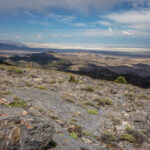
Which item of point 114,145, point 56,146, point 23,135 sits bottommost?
point 114,145

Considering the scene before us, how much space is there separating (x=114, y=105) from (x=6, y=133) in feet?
47.1

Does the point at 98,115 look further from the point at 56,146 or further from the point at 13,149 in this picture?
the point at 13,149

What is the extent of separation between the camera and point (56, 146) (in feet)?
28.2

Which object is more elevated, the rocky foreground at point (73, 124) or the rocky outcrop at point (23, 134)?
the rocky outcrop at point (23, 134)

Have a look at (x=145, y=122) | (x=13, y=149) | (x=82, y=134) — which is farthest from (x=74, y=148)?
(x=145, y=122)

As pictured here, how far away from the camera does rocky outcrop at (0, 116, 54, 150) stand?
6.47m

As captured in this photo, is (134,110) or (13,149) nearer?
(13,149)

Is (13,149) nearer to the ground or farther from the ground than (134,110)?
farther from the ground

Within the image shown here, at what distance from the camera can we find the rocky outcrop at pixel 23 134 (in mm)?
6469

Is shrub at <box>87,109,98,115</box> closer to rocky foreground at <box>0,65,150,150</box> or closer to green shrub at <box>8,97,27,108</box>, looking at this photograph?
rocky foreground at <box>0,65,150,150</box>

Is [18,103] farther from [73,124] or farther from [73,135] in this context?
[73,135]

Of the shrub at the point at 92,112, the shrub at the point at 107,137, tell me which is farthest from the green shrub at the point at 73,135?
the shrub at the point at 92,112

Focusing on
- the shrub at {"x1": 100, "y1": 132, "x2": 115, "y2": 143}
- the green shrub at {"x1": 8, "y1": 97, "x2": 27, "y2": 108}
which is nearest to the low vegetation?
the shrub at {"x1": 100, "y1": 132, "x2": 115, "y2": 143}

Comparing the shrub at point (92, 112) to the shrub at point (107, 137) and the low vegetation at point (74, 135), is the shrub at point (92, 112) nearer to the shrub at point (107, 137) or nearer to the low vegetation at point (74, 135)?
the shrub at point (107, 137)
